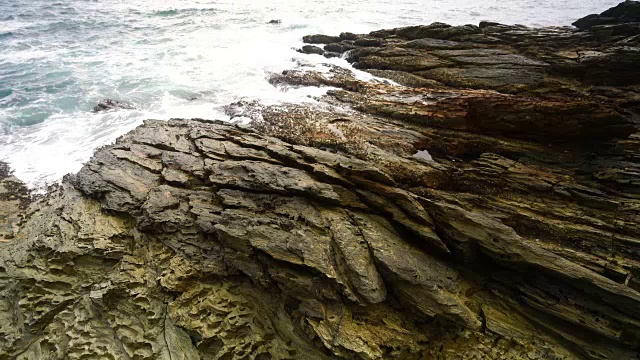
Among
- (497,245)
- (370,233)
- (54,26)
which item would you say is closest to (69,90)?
(54,26)

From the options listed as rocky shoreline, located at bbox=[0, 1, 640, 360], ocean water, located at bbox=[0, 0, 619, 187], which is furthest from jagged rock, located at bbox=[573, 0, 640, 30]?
rocky shoreline, located at bbox=[0, 1, 640, 360]

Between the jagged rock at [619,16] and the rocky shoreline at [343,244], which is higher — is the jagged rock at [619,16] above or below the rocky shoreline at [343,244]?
above

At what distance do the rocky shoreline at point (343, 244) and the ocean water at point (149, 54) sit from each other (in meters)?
5.03

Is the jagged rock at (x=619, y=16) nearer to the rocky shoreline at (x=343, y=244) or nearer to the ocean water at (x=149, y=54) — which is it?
the ocean water at (x=149, y=54)

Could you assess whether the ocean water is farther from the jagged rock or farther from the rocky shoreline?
the jagged rock

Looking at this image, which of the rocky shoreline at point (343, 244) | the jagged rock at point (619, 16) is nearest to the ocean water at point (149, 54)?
the rocky shoreline at point (343, 244)

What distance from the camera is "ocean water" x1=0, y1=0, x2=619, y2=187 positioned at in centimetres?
1864

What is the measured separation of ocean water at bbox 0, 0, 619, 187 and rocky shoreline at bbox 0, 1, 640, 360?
5.03 m

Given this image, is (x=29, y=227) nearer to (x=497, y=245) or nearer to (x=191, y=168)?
(x=191, y=168)

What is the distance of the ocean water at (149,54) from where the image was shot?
61.2 feet

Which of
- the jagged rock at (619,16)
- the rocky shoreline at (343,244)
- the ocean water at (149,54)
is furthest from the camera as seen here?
the jagged rock at (619,16)

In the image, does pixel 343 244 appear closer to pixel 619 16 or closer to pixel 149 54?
pixel 149 54

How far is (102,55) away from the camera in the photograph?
2906 cm

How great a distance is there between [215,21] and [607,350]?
152ft
